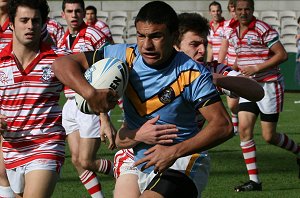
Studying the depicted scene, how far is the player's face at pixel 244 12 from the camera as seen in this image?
452 inches

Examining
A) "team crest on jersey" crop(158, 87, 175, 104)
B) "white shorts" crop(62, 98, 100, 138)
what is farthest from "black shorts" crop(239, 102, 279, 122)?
"team crest on jersey" crop(158, 87, 175, 104)

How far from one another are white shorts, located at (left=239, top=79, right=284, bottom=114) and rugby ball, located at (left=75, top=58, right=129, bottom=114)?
589 cm

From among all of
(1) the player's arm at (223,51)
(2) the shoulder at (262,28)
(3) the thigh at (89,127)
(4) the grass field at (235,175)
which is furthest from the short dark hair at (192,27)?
(1) the player's arm at (223,51)

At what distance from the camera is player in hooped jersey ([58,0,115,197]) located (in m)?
9.74

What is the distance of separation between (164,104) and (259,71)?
560cm

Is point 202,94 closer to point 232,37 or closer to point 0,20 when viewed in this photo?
point 0,20

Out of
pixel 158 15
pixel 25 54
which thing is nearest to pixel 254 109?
pixel 25 54

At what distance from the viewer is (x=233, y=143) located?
14852 millimetres

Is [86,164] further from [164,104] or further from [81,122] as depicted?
[164,104]

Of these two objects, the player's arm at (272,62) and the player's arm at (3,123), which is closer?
the player's arm at (3,123)

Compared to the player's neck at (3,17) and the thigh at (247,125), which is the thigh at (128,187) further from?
the thigh at (247,125)

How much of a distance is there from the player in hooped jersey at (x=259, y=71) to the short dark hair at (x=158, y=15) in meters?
5.44

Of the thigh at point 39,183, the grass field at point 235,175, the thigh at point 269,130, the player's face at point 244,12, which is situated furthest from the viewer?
the player's face at point 244,12

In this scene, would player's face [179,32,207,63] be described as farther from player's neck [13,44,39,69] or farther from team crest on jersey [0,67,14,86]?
team crest on jersey [0,67,14,86]
